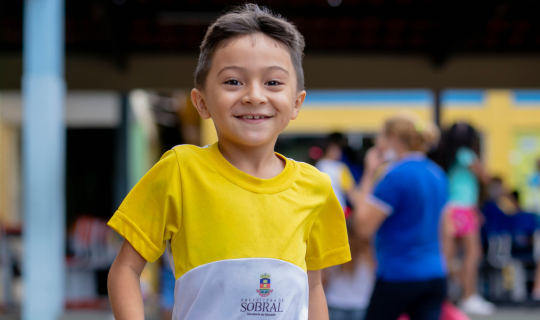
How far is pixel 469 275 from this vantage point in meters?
5.32

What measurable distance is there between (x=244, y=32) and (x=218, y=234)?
0.40 metres

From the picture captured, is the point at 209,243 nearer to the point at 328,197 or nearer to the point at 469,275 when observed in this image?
the point at 328,197

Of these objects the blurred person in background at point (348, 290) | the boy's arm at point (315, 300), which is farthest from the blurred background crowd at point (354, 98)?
the boy's arm at point (315, 300)

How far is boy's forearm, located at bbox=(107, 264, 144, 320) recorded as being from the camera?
1.00 m

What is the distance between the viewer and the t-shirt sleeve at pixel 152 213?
40.1 inches

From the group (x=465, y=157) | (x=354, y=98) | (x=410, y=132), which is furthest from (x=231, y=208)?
(x=354, y=98)

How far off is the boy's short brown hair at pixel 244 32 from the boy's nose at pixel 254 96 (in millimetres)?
110

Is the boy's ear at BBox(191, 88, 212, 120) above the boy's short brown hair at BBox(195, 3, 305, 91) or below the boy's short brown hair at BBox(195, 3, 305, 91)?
below

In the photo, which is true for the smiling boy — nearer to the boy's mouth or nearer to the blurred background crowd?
the boy's mouth

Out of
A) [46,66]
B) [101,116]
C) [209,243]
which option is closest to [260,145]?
[209,243]

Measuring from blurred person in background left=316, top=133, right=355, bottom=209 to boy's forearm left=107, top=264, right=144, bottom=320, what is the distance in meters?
3.56

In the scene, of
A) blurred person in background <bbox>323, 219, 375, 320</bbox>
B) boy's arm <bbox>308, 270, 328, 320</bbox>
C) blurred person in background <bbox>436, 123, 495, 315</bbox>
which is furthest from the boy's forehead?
blurred person in background <bbox>436, 123, 495, 315</bbox>

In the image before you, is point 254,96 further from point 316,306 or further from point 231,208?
point 316,306

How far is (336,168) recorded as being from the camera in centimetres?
Result: 479
